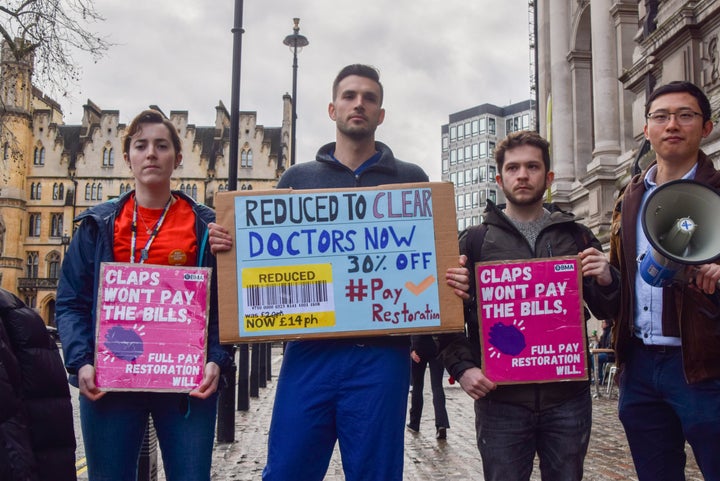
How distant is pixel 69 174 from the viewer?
76188mm

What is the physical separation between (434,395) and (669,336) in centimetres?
634

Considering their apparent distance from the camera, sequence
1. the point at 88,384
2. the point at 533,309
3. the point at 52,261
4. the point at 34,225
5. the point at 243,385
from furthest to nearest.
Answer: the point at 34,225, the point at 52,261, the point at 243,385, the point at 533,309, the point at 88,384

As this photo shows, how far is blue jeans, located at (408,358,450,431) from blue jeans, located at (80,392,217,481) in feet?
19.5

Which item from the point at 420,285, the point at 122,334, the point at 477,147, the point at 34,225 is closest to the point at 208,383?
the point at 122,334

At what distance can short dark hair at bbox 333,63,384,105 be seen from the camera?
11.9 feet

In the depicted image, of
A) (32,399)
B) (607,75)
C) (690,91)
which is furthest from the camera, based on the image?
(607,75)

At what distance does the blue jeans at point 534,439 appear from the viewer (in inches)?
131

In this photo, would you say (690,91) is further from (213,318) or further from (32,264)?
(32,264)

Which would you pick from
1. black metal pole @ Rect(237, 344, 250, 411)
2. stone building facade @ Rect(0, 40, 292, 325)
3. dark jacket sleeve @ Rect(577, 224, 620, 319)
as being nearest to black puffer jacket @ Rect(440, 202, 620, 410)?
dark jacket sleeve @ Rect(577, 224, 620, 319)

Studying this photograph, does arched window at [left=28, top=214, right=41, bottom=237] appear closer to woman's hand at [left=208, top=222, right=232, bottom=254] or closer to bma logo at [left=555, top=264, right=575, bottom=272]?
woman's hand at [left=208, top=222, right=232, bottom=254]

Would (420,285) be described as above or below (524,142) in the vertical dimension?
below

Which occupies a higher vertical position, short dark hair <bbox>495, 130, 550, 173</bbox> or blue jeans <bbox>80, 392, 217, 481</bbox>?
short dark hair <bbox>495, 130, 550, 173</bbox>

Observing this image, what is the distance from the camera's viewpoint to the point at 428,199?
3.56 meters

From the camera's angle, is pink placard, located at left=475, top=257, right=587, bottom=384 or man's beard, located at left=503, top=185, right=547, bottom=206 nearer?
pink placard, located at left=475, top=257, right=587, bottom=384
